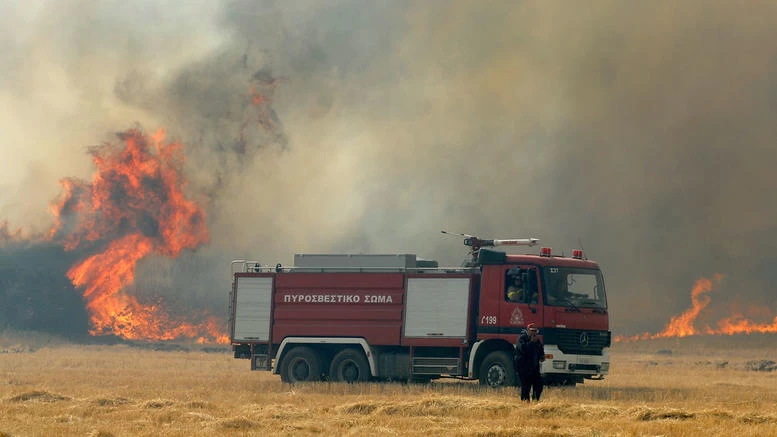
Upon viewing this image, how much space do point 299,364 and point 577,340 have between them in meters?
9.02

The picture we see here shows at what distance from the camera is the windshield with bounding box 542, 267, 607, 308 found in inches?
1314

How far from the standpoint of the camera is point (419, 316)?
3538 centimetres

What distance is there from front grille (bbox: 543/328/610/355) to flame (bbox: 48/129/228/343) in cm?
Result: 4422

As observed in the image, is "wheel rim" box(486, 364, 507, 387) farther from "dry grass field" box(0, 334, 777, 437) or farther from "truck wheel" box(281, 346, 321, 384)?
"truck wheel" box(281, 346, 321, 384)

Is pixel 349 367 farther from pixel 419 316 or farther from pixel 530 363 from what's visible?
pixel 530 363

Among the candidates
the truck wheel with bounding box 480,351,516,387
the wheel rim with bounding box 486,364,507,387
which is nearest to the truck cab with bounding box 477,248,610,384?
the truck wheel with bounding box 480,351,516,387

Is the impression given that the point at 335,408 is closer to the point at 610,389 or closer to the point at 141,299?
the point at 610,389

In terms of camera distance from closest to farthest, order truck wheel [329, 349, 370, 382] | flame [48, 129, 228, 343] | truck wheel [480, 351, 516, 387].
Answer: truck wheel [480, 351, 516, 387] < truck wheel [329, 349, 370, 382] < flame [48, 129, 228, 343]

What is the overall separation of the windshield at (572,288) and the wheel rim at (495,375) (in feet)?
7.82

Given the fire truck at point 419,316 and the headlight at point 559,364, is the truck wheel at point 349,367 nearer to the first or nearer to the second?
the fire truck at point 419,316

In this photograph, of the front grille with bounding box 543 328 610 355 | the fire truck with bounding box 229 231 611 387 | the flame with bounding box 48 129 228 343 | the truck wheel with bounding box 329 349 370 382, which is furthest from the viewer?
the flame with bounding box 48 129 228 343

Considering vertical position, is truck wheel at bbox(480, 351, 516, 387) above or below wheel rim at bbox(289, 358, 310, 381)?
above

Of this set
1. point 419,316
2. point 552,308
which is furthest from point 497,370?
point 419,316

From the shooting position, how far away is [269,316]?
37.4m
